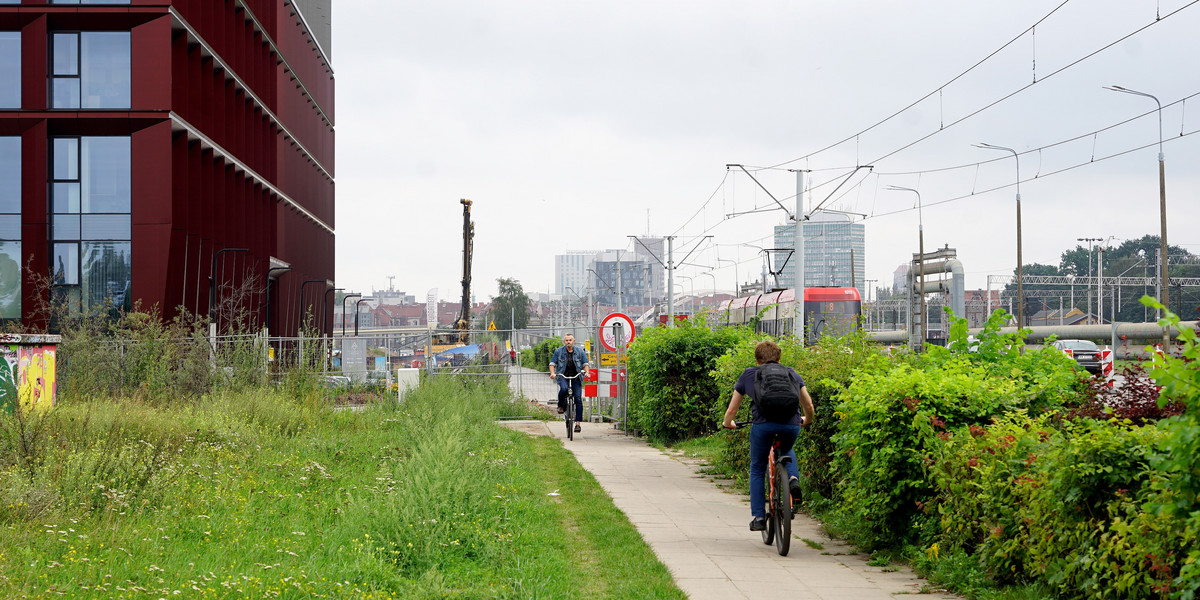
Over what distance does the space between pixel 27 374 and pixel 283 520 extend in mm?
7515

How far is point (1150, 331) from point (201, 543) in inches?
1491

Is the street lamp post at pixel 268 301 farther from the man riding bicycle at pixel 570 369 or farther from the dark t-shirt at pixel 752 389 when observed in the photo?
the dark t-shirt at pixel 752 389

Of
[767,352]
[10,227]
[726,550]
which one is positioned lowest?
[726,550]

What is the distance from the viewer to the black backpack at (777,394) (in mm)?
8797

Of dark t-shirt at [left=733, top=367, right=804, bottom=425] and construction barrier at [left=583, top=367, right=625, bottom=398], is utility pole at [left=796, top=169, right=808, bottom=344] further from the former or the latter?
dark t-shirt at [left=733, top=367, right=804, bottom=425]

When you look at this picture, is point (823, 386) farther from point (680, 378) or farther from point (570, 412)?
point (570, 412)

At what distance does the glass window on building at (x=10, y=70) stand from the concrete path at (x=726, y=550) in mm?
24188

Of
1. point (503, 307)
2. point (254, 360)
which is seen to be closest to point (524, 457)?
point (254, 360)

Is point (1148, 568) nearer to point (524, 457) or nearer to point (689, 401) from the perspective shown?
point (524, 457)

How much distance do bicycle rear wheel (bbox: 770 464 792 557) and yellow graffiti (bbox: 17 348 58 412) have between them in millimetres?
9208

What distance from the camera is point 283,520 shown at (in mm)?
8664

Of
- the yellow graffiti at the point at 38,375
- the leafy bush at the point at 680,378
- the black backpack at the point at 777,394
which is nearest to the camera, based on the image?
the black backpack at the point at 777,394

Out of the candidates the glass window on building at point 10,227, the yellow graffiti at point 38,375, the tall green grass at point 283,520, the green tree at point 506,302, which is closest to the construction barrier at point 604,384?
the tall green grass at point 283,520

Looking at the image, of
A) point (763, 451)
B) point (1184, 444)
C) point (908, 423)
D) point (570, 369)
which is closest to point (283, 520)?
point (763, 451)
